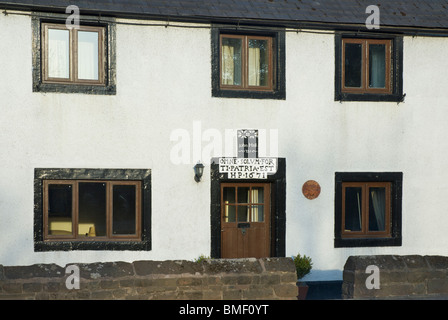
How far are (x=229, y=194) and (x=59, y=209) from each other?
3255 millimetres

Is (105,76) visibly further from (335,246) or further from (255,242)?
(335,246)

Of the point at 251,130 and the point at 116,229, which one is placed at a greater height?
the point at 251,130

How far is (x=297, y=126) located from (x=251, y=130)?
93 centimetres

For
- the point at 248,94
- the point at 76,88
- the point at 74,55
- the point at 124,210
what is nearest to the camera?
the point at 76,88

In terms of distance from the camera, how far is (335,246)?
12750mm

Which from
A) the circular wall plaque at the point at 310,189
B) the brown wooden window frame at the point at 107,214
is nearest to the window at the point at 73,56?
the brown wooden window frame at the point at 107,214

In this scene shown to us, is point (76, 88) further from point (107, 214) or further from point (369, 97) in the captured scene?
point (369, 97)

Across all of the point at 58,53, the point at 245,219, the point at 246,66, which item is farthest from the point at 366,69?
the point at 58,53

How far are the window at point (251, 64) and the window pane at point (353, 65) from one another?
142cm

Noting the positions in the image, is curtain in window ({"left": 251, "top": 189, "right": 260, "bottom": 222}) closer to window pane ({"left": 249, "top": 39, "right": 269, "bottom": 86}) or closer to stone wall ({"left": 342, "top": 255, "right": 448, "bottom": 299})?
window pane ({"left": 249, "top": 39, "right": 269, "bottom": 86})

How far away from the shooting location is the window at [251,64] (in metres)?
12.4

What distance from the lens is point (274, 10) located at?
12.4m

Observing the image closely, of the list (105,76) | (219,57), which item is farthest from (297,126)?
(105,76)

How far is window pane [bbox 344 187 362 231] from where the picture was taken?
13.0 metres
